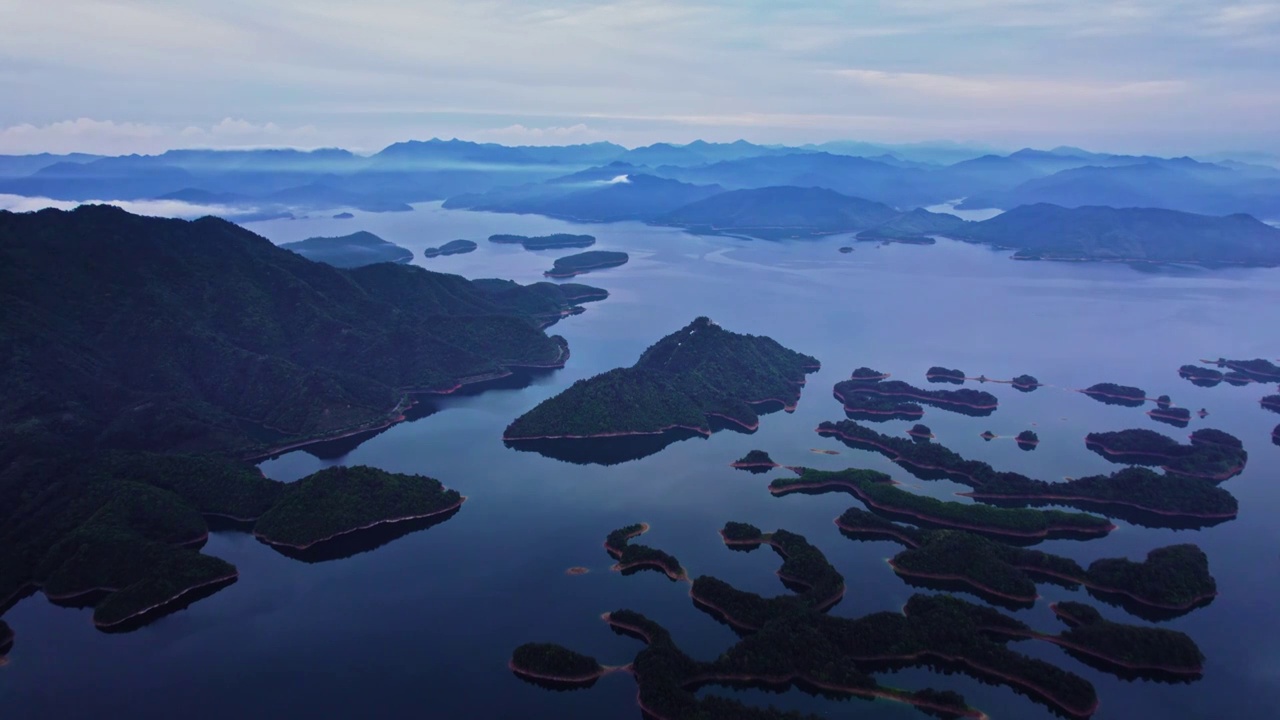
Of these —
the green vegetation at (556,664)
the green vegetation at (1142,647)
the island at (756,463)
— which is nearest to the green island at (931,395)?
the island at (756,463)

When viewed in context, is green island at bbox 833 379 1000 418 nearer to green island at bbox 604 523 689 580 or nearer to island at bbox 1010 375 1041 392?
island at bbox 1010 375 1041 392

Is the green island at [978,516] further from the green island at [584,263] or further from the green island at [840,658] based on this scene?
the green island at [584,263]

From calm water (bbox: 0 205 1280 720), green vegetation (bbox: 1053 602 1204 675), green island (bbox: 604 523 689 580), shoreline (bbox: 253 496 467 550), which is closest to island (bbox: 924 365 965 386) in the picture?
calm water (bbox: 0 205 1280 720)

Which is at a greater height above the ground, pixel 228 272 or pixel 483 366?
pixel 228 272

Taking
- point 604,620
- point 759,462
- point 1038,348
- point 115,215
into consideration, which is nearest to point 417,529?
point 604,620

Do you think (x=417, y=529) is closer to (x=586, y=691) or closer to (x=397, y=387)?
(x=586, y=691)

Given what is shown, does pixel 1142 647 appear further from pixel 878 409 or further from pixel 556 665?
pixel 878 409

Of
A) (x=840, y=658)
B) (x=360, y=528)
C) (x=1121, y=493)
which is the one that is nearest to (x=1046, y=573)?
(x=1121, y=493)
